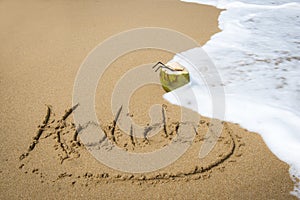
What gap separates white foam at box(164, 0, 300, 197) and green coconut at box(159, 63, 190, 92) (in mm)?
68

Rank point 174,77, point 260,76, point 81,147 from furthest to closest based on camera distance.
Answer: point 260,76 < point 174,77 < point 81,147

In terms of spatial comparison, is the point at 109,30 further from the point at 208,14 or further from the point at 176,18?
the point at 208,14

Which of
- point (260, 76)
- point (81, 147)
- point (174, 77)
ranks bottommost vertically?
point (81, 147)

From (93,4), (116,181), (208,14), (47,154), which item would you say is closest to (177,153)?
(116,181)

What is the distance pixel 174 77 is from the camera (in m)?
2.57

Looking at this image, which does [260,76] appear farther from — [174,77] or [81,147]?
[81,147]

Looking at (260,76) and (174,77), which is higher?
(174,77)

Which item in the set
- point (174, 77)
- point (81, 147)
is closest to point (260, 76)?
point (174, 77)

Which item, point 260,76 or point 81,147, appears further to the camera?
point 260,76

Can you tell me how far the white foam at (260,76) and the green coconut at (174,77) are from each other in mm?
68

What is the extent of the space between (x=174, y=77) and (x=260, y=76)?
1071 millimetres

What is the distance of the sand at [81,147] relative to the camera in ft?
5.75

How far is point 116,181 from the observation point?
1.81 metres

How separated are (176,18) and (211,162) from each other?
306cm
